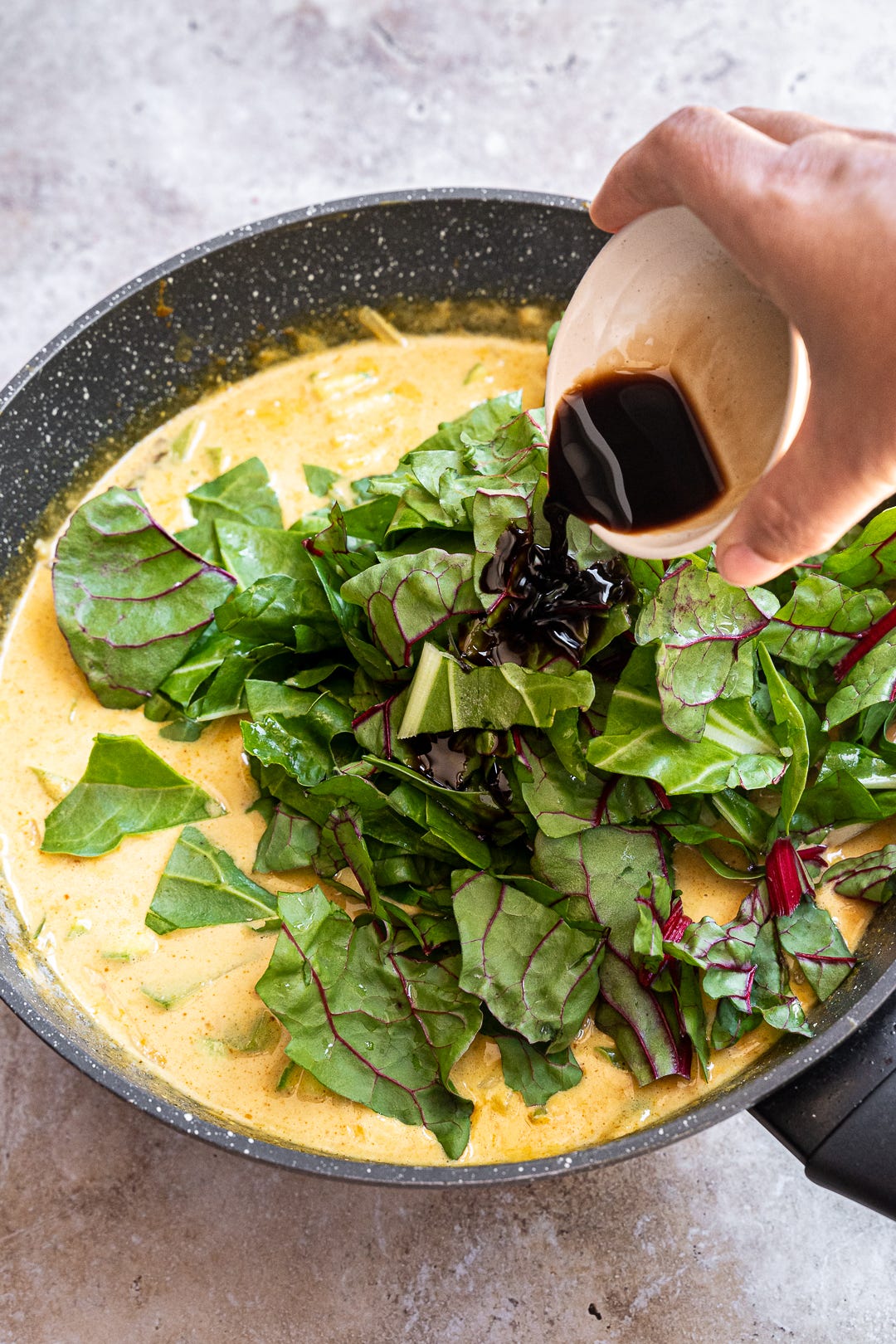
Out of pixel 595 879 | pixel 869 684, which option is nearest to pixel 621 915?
pixel 595 879

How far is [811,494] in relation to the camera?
892 millimetres

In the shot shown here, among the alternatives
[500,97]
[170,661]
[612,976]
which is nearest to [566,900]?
[612,976]

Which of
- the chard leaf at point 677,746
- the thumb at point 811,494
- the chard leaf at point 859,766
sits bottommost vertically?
the chard leaf at point 859,766

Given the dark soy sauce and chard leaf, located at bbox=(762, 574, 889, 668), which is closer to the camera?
the dark soy sauce

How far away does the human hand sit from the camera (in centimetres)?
86

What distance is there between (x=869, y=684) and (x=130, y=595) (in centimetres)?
92

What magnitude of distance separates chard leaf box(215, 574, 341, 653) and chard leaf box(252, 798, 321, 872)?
208 mm

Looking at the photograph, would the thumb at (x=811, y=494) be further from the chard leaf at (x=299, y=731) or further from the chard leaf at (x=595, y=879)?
the chard leaf at (x=299, y=731)

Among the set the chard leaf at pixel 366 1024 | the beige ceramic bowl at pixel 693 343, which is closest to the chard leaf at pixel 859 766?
the beige ceramic bowl at pixel 693 343

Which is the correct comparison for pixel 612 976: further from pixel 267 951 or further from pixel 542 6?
pixel 542 6

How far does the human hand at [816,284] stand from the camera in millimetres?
856

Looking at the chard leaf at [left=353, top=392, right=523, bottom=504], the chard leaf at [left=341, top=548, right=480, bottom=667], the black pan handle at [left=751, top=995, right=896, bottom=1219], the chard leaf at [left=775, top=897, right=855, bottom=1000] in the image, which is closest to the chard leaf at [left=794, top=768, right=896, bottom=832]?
the chard leaf at [left=775, top=897, right=855, bottom=1000]

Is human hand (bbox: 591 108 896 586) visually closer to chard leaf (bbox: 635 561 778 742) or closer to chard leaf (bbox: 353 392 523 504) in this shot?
chard leaf (bbox: 635 561 778 742)

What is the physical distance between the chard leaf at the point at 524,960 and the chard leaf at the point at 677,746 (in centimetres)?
18
